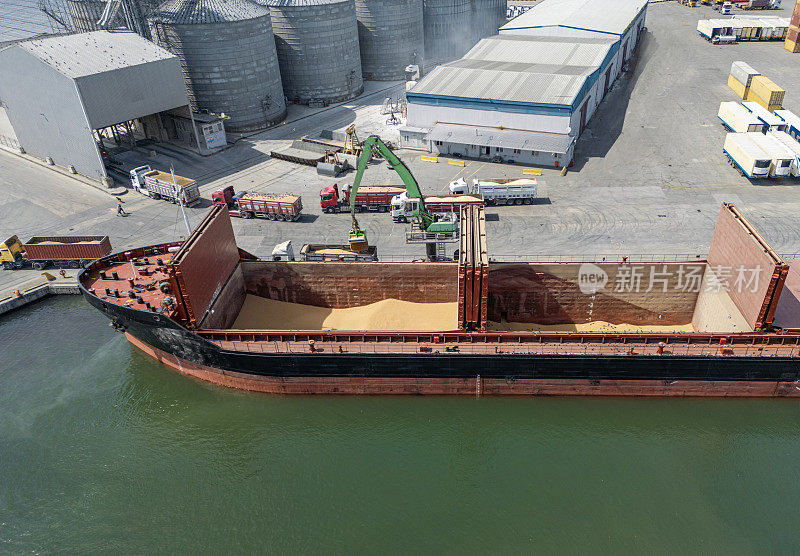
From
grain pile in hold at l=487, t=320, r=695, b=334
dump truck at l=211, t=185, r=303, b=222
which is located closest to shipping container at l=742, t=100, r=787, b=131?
grain pile in hold at l=487, t=320, r=695, b=334

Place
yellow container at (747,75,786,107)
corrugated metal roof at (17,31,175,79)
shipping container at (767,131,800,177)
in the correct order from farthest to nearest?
yellow container at (747,75,786,107), corrugated metal roof at (17,31,175,79), shipping container at (767,131,800,177)

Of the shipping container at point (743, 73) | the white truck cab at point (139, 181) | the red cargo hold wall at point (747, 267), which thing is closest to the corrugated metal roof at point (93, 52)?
the white truck cab at point (139, 181)

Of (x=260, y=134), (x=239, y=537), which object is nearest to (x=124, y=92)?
(x=260, y=134)

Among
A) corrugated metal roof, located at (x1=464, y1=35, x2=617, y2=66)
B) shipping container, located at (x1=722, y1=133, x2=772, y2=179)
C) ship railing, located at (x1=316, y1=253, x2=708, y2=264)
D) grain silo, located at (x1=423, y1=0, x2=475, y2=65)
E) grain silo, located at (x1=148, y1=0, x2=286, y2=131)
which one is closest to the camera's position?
ship railing, located at (x1=316, y1=253, x2=708, y2=264)

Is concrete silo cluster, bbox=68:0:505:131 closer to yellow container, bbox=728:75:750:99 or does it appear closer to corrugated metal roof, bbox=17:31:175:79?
corrugated metal roof, bbox=17:31:175:79

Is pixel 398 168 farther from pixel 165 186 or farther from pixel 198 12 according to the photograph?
pixel 198 12

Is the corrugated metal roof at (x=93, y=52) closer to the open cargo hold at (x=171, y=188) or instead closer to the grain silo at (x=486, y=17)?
the open cargo hold at (x=171, y=188)
